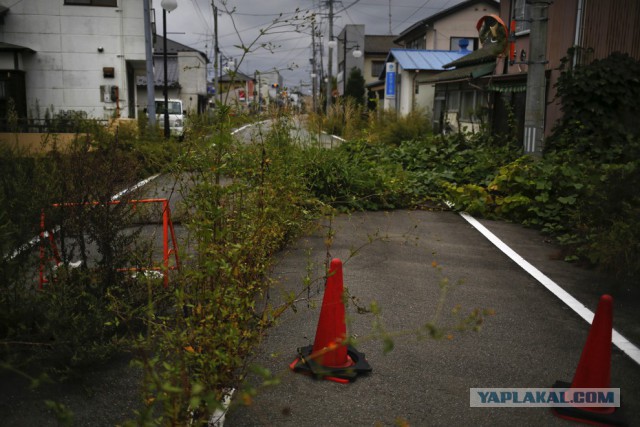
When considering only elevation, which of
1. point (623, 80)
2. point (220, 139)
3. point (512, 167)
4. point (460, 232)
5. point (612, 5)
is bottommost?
point (460, 232)

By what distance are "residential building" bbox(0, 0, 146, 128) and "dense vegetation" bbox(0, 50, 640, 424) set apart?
45.5 ft

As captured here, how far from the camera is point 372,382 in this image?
406cm

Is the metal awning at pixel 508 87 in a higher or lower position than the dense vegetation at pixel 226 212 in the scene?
higher

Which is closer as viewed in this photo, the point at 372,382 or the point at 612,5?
the point at 372,382

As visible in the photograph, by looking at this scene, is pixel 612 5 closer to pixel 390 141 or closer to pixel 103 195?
pixel 390 141

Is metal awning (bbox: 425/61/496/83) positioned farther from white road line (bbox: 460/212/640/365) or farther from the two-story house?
white road line (bbox: 460/212/640/365)

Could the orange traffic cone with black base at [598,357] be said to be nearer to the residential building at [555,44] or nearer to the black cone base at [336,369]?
the black cone base at [336,369]

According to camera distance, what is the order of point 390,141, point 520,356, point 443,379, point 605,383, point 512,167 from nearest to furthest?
point 605,383 < point 443,379 < point 520,356 < point 512,167 < point 390,141

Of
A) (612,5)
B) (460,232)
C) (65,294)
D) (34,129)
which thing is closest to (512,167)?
(460,232)

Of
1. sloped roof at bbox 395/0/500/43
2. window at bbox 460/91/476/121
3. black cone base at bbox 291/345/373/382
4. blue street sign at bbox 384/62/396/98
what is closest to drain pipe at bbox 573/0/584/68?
window at bbox 460/91/476/121

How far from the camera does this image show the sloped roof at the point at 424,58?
109ft

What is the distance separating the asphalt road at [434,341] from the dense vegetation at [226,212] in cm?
33

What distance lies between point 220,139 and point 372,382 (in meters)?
1.83

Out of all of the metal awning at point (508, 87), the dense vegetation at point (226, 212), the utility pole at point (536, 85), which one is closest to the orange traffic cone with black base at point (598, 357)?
the dense vegetation at point (226, 212)
